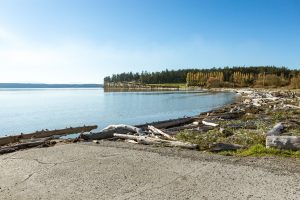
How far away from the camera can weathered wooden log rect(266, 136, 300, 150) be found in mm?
13491

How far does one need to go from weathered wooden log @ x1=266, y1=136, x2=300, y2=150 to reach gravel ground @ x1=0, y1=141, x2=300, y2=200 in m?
1.53

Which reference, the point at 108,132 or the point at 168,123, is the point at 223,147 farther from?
the point at 168,123

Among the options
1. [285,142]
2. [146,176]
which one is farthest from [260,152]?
[146,176]

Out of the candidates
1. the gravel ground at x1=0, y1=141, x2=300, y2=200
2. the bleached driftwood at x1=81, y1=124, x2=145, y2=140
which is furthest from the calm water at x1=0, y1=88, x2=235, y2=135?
the gravel ground at x1=0, y1=141, x2=300, y2=200

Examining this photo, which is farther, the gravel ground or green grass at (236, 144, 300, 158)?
green grass at (236, 144, 300, 158)

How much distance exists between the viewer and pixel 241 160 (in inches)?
484

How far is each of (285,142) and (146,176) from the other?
620cm

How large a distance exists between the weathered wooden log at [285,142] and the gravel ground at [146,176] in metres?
1.53

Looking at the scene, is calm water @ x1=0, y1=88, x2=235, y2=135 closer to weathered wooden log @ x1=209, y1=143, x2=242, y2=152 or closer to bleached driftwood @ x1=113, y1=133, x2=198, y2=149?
bleached driftwood @ x1=113, y1=133, x2=198, y2=149

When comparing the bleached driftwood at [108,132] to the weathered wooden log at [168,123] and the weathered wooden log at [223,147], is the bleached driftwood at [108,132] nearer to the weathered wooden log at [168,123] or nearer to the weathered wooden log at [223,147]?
the weathered wooden log at [168,123]

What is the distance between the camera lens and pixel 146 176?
34.6 ft

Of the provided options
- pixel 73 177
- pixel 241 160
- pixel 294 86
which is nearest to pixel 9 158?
pixel 73 177

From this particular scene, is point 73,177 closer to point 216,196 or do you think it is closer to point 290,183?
point 216,196

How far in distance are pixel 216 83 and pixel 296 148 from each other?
169107 millimetres
